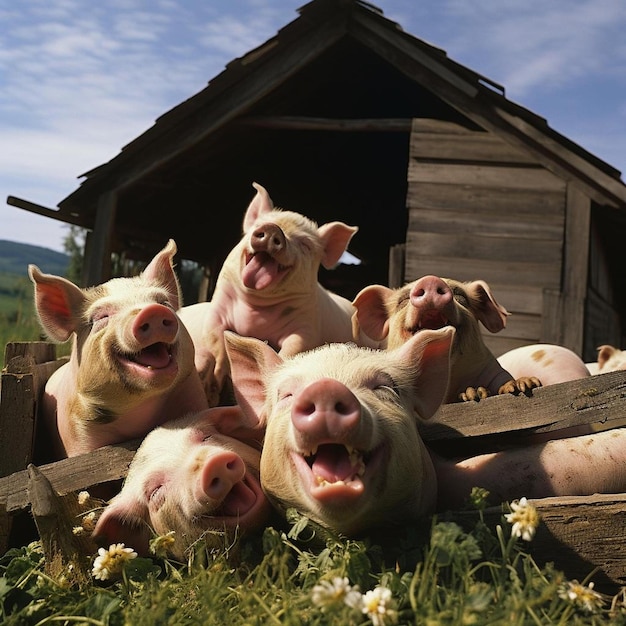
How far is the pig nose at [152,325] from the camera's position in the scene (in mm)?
2934

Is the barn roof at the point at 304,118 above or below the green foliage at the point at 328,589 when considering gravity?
above

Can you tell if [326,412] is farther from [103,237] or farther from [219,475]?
[103,237]

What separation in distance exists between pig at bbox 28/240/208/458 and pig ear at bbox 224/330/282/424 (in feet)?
0.85

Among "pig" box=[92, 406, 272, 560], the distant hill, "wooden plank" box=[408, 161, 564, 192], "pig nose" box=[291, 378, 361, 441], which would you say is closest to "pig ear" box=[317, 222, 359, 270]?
"pig" box=[92, 406, 272, 560]

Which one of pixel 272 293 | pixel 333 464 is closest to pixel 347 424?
pixel 333 464

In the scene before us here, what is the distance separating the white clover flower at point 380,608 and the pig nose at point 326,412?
43cm

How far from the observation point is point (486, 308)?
12.2 feet

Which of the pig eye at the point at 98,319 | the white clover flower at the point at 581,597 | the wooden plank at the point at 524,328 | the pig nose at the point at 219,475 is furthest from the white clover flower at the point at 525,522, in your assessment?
the wooden plank at the point at 524,328

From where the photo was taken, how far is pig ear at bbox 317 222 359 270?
4.55m

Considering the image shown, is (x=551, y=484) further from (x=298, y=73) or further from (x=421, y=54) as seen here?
(x=298, y=73)

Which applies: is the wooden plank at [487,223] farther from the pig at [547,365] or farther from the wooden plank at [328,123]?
the pig at [547,365]

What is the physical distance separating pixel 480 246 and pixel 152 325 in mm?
5732

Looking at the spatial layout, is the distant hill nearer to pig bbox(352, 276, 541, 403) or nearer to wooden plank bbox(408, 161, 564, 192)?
wooden plank bbox(408, 161, 564, 192)

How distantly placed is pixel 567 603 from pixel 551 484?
80cm
